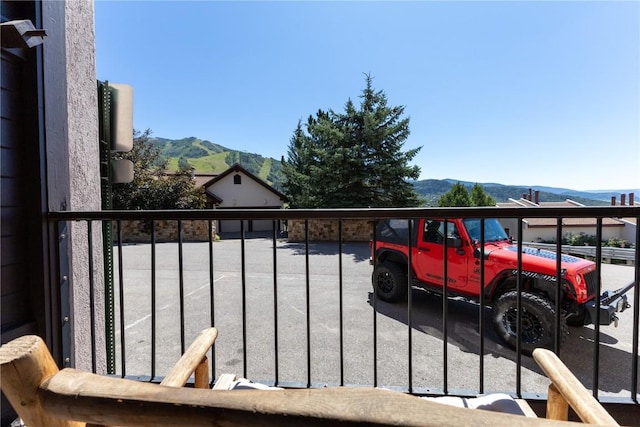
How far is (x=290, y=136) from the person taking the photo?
22625 millimetres

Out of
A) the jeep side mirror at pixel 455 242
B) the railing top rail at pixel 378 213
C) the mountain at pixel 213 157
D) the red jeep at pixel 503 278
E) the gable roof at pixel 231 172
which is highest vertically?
the mountain at pixel 213 157

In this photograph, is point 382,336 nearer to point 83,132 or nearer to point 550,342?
point 550,342

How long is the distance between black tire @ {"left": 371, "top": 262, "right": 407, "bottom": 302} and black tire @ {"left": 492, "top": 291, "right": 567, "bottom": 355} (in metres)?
1.34

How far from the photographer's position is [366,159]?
12.7 m

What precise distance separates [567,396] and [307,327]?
1.02 metres

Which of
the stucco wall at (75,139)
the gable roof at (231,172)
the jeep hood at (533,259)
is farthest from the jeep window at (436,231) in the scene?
the gable roof at (231,172)

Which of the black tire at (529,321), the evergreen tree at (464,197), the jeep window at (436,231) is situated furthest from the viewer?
the evergreen tree at (464,197)

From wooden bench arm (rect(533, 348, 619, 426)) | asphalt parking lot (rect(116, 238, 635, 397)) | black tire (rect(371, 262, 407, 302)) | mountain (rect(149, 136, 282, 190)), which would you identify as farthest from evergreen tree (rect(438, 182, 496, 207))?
mountain (rect(149, 136, 282, 190))

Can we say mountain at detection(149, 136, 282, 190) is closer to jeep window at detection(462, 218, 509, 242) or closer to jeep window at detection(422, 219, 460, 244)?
jeep window at detection(422, 219, 460, 244)

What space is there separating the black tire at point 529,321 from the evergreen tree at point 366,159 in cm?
950

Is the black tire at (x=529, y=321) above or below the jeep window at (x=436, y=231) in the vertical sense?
below

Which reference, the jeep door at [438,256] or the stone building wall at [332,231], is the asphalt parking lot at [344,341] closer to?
the jeep door at [438,256]

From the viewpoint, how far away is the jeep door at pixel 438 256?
12.6 feet

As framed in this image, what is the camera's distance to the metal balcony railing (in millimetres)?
1474
